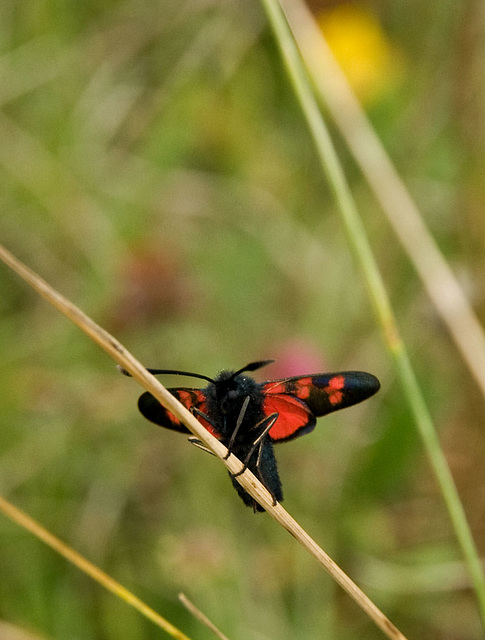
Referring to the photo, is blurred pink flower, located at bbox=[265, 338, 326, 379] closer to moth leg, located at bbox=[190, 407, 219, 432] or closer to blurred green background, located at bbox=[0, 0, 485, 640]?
blurred green background, located at bbox=[0, 0, 485, 640]

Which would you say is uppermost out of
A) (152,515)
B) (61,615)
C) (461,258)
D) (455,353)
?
(461,258)

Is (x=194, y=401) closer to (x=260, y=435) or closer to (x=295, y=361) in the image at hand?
(x=260, y=435)

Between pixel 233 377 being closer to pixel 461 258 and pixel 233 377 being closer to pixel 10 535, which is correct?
pixel 10 535

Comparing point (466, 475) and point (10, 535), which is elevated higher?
point (466, 475)

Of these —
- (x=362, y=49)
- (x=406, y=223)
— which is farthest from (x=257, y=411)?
(x=362, y=49)

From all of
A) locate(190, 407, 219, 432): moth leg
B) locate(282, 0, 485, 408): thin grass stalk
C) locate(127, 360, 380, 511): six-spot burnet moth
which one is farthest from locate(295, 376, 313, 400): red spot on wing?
locate(282, 0, 485, 408): thin grass stalk

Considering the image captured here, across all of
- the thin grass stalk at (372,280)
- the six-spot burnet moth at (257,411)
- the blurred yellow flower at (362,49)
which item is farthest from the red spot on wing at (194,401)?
the blurred yellow flower at (362,49)

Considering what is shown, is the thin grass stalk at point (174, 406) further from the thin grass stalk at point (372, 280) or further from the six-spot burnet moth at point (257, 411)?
the thin grass stalk at point (372, 280)

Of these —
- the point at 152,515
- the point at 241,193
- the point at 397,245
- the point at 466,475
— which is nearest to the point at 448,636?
the point at 466,475
